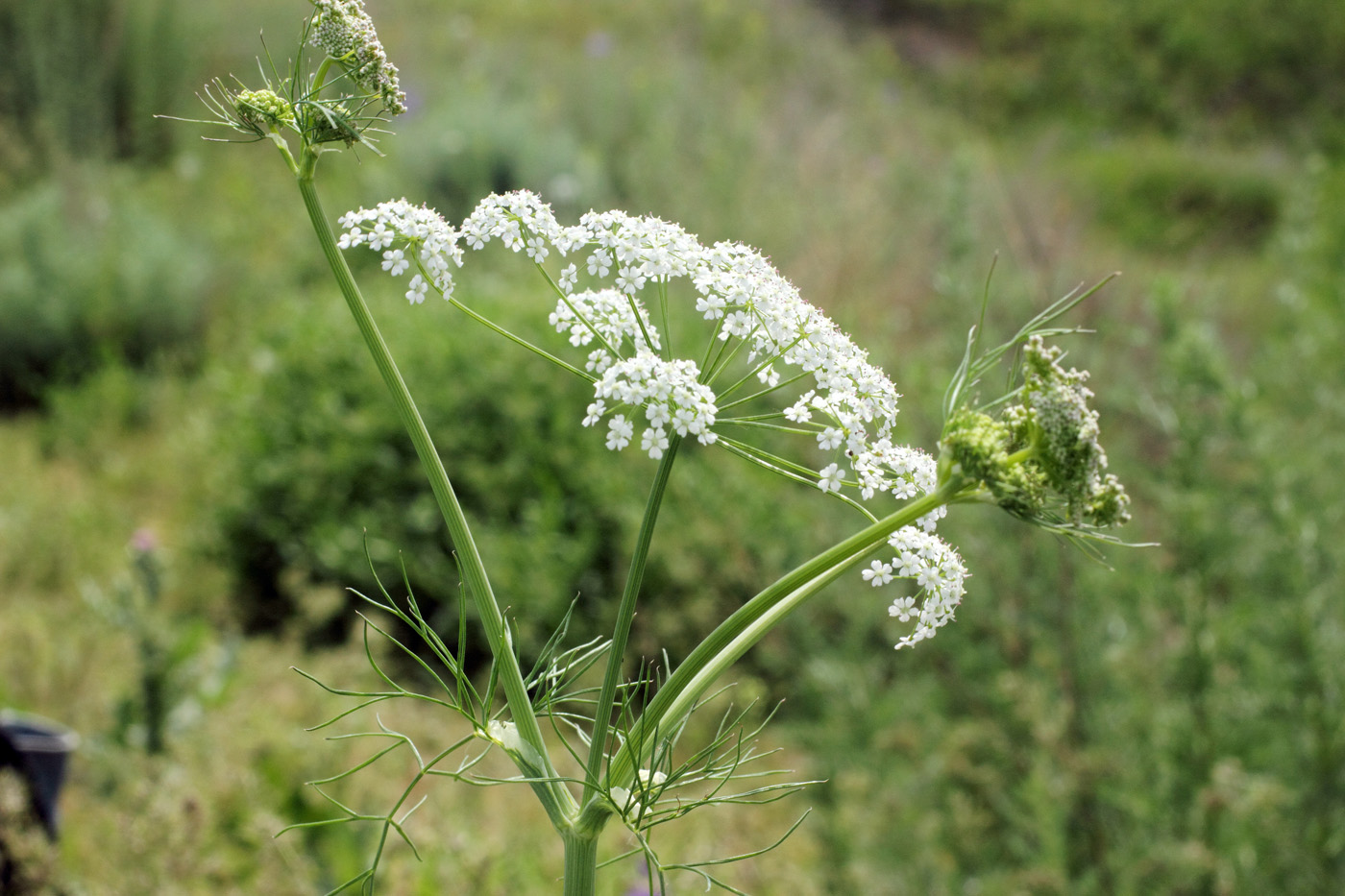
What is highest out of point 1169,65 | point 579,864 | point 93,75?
point 579,864

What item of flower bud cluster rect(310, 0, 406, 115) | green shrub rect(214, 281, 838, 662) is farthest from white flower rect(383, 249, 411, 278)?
green shrub rect(214, 281, 838, 662)

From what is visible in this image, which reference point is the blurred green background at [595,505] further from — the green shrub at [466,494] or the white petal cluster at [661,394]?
the white petal cluster at [661,394]

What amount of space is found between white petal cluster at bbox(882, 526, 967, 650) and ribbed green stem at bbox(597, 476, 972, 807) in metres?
0.06

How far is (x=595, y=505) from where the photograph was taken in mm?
4441

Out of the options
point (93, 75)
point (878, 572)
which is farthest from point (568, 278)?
point (93, 75)

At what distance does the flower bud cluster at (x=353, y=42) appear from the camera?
809 millimetres

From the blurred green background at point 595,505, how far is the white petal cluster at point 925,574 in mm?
1686

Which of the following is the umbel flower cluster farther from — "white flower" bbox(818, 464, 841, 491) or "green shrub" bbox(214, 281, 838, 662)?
"green shrub" bbox(214, 281, 838, 662)

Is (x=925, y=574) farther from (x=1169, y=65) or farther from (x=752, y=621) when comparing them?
(x=1169, y=65)

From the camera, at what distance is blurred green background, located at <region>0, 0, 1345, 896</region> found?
2.56m

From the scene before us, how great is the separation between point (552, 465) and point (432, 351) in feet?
2.71

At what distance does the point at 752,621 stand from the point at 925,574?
15cm

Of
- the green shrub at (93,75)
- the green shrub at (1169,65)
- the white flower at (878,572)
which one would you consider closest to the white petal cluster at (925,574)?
the white flower at (878,572)

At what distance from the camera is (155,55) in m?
9.27
